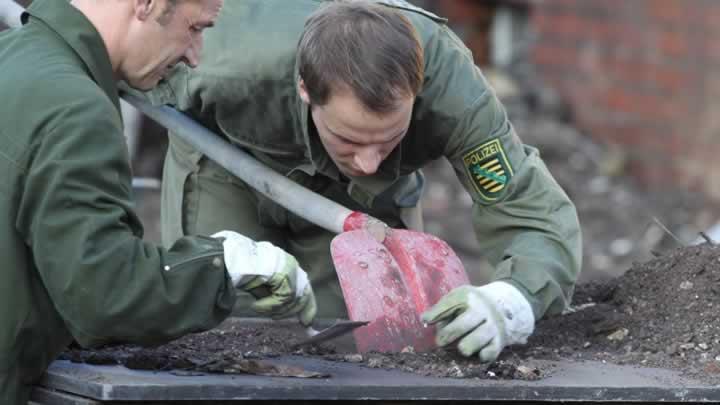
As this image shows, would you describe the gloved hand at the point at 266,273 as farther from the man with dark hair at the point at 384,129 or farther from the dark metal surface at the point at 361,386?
the man with dark hair at the point at 384,129

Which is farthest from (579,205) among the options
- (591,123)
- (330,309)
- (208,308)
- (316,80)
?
(208,308)

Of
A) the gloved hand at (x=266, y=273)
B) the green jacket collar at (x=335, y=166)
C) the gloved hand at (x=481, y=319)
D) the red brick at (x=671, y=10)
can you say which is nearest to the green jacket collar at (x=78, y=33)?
the gloved hand at (x=266, y=273)

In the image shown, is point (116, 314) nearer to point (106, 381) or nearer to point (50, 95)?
point (106, 381)

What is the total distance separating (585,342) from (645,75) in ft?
13.6

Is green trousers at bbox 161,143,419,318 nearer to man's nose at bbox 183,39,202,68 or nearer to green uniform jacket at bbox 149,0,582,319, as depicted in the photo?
green uniform jacket at bbox 149,0,582,319

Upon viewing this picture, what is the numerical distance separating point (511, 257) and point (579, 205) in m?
→ 4.05

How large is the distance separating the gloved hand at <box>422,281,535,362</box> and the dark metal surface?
0.13m

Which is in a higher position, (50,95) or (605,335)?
(50,95)

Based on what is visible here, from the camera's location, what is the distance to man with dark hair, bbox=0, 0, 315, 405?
7.61ft

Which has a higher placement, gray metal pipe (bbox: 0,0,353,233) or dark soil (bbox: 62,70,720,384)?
gray metal pipe (bbox: 0,0,353,233)

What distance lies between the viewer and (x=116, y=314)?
7.79 feet

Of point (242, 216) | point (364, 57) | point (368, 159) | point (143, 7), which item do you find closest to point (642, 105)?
point (242, 216)

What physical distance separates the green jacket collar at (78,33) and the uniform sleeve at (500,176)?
913mm

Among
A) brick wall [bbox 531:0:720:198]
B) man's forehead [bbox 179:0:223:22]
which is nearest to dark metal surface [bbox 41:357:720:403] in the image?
man's forehead [bbox 179:0:223:22]
